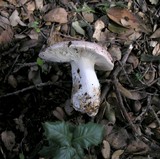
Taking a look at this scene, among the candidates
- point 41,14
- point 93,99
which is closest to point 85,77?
point 93,99

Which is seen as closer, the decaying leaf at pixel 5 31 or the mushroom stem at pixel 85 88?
the mushroom stem at pixel 85 88

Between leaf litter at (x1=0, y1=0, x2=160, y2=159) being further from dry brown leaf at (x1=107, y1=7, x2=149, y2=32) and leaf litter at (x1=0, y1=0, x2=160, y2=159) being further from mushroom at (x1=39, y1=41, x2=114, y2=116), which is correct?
mushroom at (x1=39, y1=41, x2=114, y2=116)

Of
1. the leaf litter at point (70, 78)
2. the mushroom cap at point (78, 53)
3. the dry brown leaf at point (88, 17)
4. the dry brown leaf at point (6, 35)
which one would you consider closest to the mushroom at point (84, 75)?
the mushroom cap at point (78, 53)

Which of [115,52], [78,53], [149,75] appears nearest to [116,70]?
[115,52]

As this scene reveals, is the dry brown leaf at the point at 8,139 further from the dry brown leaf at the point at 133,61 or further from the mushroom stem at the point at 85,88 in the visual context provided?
the dry brown leaf at the point at 133,61

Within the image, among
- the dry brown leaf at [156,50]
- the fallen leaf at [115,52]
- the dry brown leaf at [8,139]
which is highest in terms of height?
the fallen leaf at [115,52]

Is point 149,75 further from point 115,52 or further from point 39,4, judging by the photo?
point 39,4
